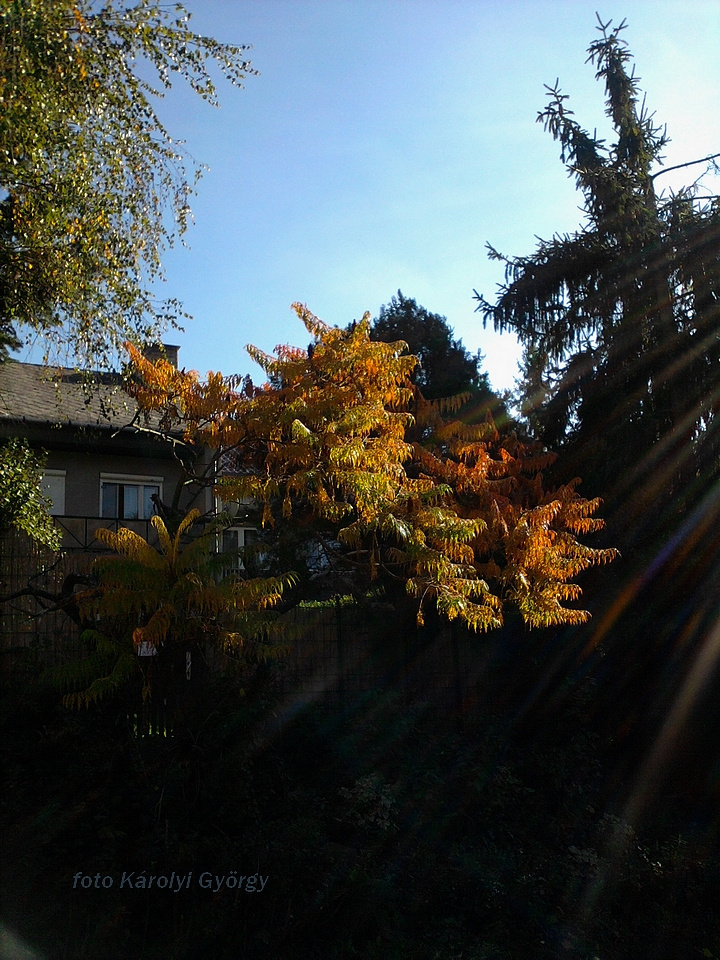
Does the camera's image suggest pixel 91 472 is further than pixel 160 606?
Yes

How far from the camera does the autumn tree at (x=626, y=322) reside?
1190 centimetres

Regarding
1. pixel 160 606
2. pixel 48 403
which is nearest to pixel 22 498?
pixel 160 606

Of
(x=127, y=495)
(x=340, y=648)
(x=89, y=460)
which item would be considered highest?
(x=89, y=460)

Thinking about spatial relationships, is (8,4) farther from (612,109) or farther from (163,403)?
(612,109)

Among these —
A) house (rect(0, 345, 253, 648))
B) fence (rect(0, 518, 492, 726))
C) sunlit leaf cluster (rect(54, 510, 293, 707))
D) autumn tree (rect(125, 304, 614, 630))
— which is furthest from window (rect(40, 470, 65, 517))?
sunlit leaf cluster (rect(54, 510, 293, 707))

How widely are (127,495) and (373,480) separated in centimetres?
1124

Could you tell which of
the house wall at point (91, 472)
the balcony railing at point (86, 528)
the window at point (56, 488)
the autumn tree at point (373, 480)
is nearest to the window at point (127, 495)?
the house wall at point (91, 472)

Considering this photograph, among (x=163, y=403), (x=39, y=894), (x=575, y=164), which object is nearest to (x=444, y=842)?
(x=39, y=894)

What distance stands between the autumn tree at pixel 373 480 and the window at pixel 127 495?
8426mm

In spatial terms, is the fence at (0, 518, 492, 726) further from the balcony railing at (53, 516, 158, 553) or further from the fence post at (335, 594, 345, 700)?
the balcony railing at (53, 516, 158, 553)

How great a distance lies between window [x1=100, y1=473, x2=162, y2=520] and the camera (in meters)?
17.8

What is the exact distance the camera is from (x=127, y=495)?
1808 centimetres

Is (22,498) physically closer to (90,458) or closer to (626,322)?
(90,458)

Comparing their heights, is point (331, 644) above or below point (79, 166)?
below
